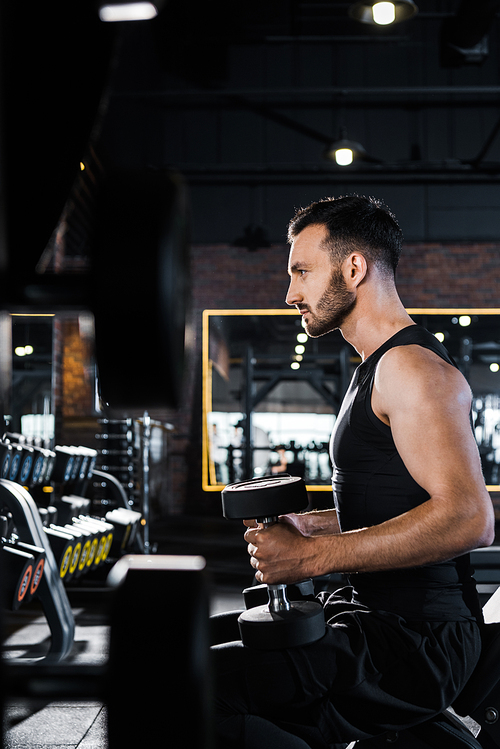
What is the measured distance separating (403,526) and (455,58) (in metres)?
6.80

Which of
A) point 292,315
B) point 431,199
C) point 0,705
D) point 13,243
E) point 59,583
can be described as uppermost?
point 431,199

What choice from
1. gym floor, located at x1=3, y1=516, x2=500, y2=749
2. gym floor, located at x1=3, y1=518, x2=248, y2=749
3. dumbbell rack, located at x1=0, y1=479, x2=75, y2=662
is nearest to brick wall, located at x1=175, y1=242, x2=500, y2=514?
gym floor, located at x1=3, y1=516, x2=500, y2=749

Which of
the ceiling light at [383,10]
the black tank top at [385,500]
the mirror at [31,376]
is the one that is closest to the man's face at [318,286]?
the black tank top at [385,500]

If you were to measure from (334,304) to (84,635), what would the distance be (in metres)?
A: 2.61

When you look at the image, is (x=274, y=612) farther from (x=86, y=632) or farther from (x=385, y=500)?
(x=86, y=632)

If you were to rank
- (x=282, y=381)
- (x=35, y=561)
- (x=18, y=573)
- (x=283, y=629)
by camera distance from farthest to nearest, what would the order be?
(x=282, y=381), (x=35, y=561), (x=18, y=573), (x=283, y=629)

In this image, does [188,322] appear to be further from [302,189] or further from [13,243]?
[302,189]

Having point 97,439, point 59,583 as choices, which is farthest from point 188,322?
point 97,439

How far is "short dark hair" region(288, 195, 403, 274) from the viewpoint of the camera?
1.35 m

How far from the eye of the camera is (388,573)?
1164 millimetres

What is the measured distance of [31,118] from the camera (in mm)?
589

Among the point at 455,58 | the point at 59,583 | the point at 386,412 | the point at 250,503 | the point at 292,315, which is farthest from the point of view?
the point at 292,315

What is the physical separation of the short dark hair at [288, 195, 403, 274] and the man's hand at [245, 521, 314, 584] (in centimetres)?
57

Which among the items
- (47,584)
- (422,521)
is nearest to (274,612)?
(422,521)
